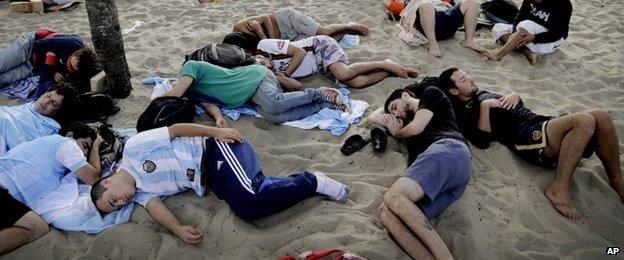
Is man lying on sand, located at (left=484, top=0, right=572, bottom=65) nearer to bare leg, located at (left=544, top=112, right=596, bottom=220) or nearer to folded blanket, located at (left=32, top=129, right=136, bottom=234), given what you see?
bare leg, located at (left=544, top=112, right=596, bottom=220)

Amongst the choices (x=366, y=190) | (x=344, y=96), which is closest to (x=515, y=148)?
(x=366, y=190)

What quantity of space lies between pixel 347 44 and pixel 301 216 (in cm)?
293

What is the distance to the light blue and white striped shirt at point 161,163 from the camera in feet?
9.36

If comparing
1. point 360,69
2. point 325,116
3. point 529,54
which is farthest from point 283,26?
point 529,54

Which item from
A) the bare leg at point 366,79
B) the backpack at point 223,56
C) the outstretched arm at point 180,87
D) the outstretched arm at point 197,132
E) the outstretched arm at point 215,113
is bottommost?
the outstretched arm at point 215,113

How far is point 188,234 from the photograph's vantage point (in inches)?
105

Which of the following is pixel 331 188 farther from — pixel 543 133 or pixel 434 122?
pixel 543 133

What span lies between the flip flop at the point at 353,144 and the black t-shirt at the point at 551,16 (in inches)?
110

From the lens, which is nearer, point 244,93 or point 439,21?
point 244,93

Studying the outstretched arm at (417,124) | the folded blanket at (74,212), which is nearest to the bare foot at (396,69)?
the outstretched arm at (417,124)

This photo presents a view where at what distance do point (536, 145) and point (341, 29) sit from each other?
107 inches

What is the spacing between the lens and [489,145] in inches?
137

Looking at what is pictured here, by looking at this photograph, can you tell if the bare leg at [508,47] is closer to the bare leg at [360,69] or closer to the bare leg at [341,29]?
the bare leg at [360,69]

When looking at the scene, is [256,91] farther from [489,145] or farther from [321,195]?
[489,145]
